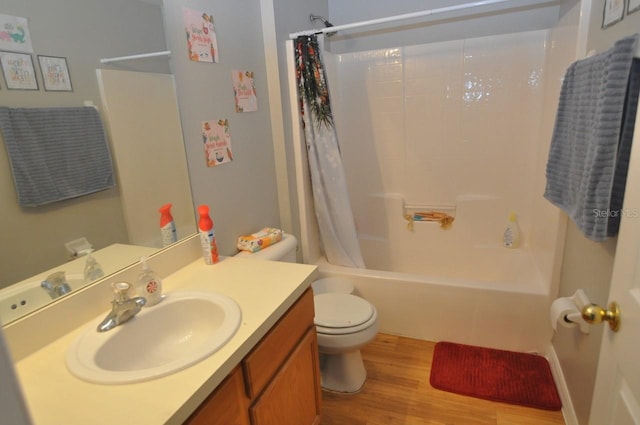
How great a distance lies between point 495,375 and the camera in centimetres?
187

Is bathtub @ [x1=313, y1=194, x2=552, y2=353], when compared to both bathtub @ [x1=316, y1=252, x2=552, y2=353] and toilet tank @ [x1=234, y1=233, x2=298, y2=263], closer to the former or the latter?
bathtub @ [x1=316, y1=252, x2=552, y2=353]

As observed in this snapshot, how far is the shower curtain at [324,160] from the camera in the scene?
207cm

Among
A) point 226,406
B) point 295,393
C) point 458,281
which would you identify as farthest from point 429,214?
point 226,406

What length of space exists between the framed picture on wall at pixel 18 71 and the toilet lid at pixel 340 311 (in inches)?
54.3

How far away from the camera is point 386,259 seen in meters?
2.86

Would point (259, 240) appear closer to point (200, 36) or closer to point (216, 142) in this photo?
point (216, 142)

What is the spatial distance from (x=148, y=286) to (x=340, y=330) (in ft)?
2.98

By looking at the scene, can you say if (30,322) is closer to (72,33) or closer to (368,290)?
(72,33)

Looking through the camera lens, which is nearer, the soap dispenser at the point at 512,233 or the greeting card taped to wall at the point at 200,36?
the greeting card taped to wall at the point at 200,36

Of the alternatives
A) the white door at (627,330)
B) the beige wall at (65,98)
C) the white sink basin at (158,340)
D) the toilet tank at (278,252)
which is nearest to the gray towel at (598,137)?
the white door at (627,330)

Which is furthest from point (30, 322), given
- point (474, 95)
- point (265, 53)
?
point (474, 95)

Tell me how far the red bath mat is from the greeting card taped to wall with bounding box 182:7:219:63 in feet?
6.27

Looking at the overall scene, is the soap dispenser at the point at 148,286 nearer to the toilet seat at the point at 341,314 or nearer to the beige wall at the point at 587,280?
the toilet seat at the point at 341,314

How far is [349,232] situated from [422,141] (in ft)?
2.99
